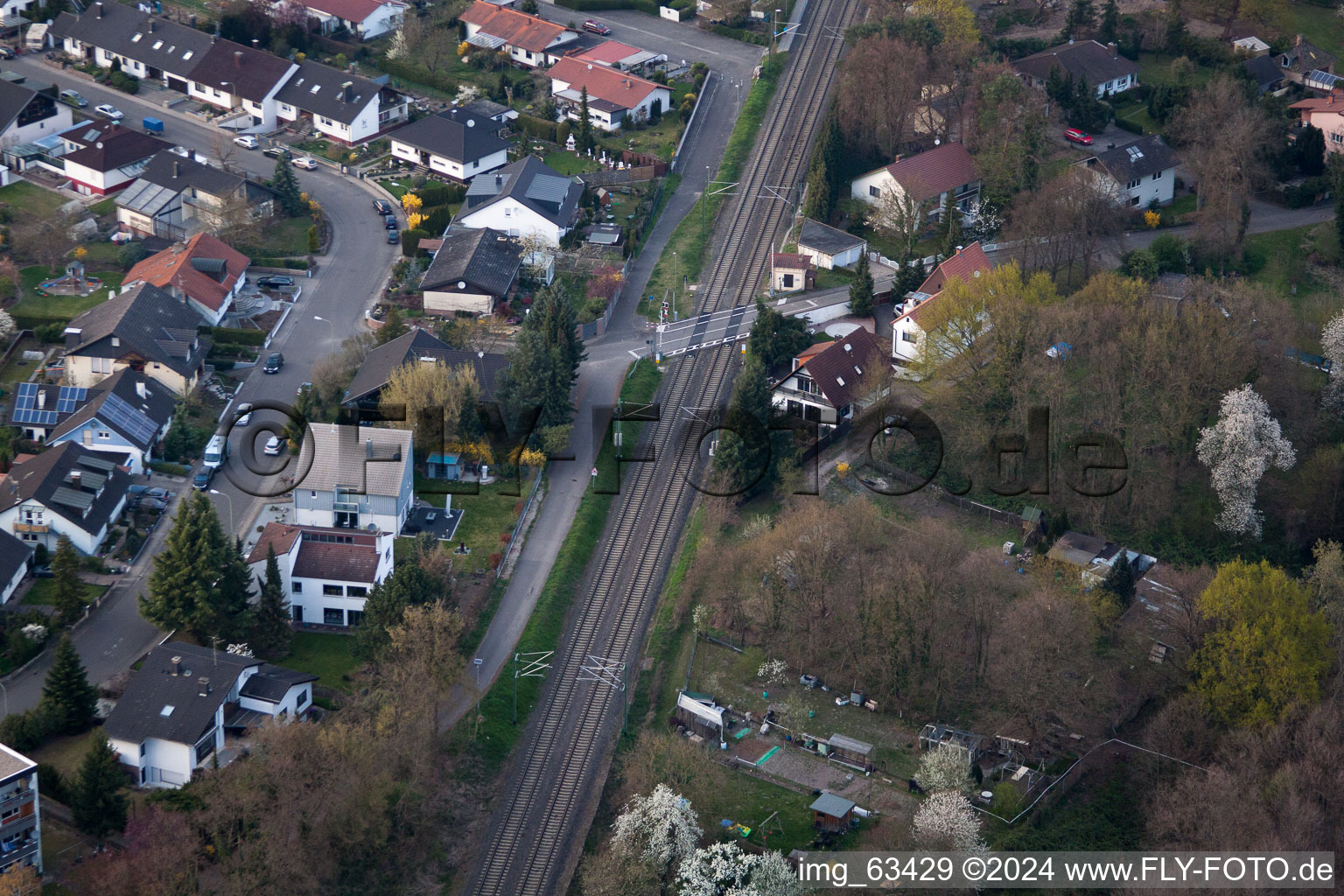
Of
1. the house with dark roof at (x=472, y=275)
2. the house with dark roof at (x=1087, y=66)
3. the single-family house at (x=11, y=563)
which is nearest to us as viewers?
the single-family house at (x=11, y=563)

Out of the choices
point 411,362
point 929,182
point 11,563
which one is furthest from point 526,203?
point 11,563

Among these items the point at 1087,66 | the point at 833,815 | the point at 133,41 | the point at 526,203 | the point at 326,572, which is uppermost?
the point at 1087,66

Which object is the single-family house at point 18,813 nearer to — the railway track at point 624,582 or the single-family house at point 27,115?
the railway track at point 624,582

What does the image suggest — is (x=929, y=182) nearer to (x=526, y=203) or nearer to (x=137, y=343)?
(x=526, y=203)

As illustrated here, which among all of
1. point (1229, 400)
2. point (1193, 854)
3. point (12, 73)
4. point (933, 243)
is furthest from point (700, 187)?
point (1193, 854)

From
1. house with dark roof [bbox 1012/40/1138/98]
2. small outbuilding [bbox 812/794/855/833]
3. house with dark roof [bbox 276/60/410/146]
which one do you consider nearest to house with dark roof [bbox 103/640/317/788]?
small outbuilding [bbox 812/794/855/833]

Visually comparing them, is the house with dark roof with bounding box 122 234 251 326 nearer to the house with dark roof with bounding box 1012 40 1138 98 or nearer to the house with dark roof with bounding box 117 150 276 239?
the house with dark roof with bounding box 117 150 276 239

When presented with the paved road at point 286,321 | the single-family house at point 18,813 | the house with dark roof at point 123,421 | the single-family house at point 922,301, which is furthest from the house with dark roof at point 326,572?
the single-family house at point 922,301
